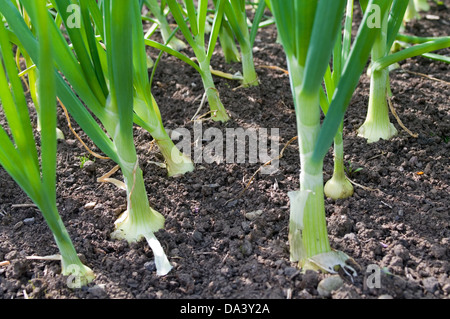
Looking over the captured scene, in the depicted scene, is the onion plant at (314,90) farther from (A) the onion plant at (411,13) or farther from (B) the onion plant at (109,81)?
(A) the onion plant at (411,13)

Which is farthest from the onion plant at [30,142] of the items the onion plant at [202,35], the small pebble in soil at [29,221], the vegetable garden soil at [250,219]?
the onion plant at [202,35]

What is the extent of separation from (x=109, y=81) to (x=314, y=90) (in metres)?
0.45

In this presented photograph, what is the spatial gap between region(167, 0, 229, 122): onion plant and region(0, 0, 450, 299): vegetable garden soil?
0.06 m

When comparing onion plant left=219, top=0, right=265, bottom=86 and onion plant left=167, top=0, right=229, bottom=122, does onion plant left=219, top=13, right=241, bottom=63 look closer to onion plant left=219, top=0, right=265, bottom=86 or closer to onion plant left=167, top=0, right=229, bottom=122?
onion plant left=219, top=0, right=265, bottom=86

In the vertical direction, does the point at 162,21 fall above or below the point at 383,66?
above

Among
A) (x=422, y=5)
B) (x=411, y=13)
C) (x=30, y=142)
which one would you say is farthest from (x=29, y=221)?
(x=422, y=5)

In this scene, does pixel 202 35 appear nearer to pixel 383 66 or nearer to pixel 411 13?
pixel 383 66

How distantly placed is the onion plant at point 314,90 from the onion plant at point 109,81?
1.02 ft

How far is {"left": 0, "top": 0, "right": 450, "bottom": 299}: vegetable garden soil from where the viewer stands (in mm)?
1131

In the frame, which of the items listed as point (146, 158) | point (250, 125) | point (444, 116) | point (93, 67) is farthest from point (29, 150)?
point (444, 116)

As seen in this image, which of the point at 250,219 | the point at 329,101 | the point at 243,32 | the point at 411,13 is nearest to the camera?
the point at 329,101

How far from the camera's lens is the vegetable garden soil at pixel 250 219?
1131 mm

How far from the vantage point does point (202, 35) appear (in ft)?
5.31

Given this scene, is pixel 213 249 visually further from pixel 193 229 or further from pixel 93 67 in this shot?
pixel 93 67
